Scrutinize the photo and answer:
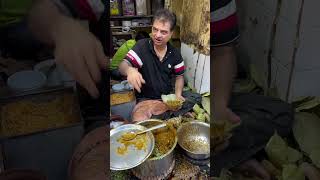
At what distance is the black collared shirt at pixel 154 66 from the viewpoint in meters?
0.71

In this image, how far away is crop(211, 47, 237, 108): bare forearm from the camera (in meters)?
0.79

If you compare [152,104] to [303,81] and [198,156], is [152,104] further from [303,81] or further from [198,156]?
[303,81]

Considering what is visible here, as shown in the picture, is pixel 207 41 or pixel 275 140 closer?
pixel 207 41

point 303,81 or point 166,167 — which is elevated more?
point 303,81

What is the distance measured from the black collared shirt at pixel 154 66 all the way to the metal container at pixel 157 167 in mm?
65

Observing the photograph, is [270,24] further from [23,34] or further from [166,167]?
[23,34]

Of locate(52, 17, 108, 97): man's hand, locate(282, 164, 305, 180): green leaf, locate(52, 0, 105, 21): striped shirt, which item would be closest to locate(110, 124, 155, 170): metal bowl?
locate(52, 17, 108, 97): man's hand

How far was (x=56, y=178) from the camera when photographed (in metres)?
0.85

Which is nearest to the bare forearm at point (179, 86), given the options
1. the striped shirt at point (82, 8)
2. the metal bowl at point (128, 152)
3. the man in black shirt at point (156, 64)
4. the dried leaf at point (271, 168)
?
the man in black shirt at point (156, 64)

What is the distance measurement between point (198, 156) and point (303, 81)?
1.10 feet

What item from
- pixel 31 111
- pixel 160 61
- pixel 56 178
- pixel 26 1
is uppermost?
pixel 26 1

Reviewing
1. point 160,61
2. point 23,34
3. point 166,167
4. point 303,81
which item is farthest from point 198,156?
point 23,34

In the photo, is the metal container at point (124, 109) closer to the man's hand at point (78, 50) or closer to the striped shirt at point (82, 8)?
the man's hand at point (78, 50)

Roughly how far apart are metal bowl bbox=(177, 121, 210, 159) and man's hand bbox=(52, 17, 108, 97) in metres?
0.21
